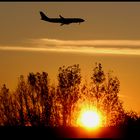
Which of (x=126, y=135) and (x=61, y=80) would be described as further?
(x=61, y=80)

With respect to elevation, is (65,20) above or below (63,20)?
below

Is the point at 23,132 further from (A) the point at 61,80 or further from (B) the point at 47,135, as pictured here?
(A) the point at 61,80

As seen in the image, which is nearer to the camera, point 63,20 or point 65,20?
point 65,20

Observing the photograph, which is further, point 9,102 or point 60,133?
point 9,102

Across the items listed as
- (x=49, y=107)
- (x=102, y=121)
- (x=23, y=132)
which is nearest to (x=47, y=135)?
(x=23, y=132)

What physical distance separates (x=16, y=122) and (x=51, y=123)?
23.8 ft

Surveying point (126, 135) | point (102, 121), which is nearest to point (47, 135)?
point (126, 135)

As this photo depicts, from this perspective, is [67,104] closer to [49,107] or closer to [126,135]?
[49,107]

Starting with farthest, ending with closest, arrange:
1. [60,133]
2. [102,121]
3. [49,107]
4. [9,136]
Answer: [49,107] < [102,121] < [60,133] < [9,136]

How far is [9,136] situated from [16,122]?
65.6m

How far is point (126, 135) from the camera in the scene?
72.2 meters

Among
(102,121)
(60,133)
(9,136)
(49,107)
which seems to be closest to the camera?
(9,136)

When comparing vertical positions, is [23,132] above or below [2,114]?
below

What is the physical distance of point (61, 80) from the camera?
13225cm
